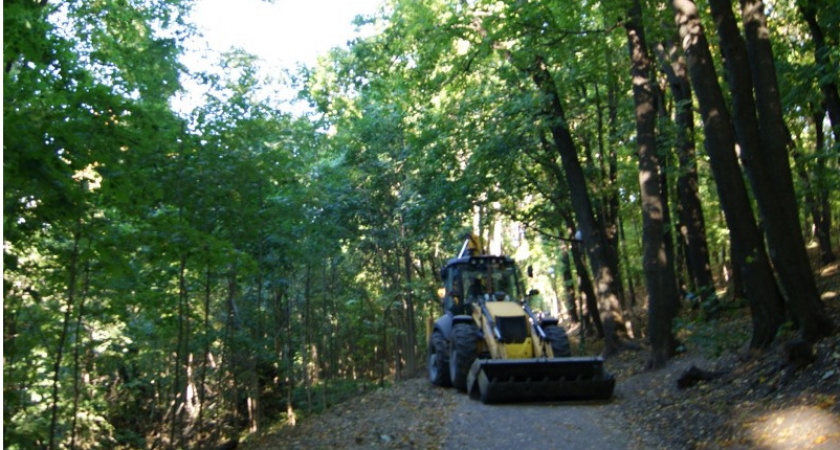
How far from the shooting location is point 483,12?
47.8 ft

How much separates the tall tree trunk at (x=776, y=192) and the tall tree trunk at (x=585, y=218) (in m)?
6.99

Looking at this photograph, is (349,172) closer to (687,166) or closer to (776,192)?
(687,166)

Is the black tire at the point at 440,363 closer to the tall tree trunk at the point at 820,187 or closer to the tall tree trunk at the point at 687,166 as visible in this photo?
the tall tree trunk at the point at 687,166

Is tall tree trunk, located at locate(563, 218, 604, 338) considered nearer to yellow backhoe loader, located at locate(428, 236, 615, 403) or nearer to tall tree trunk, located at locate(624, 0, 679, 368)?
yellow backhoe loader, located at locate(428, 236, 615, 403)

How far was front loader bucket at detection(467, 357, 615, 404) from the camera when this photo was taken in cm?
1092

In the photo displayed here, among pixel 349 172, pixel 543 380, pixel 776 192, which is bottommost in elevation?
pixel 543 380

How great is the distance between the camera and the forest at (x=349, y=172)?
7.07 meters

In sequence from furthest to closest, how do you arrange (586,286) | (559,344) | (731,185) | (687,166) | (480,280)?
(586,286), (480,280), (687,166), (559,344), (731,185)

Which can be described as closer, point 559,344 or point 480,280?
point 559,344

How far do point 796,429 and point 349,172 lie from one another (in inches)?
783

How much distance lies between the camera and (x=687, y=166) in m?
14.1

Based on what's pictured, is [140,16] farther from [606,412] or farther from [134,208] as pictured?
[606,412]

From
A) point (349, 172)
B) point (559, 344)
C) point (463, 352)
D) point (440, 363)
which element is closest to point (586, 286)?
point (349, 172)

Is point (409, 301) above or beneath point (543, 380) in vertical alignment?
above
